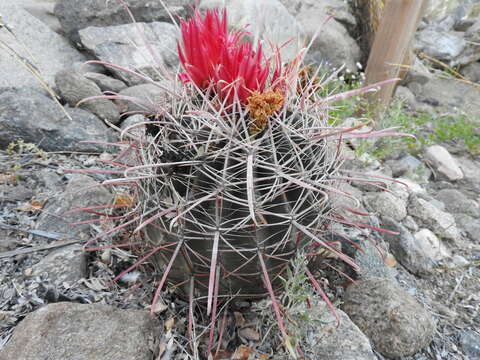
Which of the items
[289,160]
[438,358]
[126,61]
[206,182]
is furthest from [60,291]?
[126,61]

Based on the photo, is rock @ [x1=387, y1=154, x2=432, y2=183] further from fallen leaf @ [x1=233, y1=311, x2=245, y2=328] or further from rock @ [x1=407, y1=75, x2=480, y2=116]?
rock @ [x1=407, y1=75, x2=480, y2=116]

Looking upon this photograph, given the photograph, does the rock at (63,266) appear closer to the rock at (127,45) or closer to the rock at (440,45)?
the rock at (127,45)

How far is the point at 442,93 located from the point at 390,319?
4.74 meters

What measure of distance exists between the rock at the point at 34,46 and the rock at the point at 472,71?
18.3 feet

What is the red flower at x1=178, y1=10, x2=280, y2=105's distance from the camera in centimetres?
97

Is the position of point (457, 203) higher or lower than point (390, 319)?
lower

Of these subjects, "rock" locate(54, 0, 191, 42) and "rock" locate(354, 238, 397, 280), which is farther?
"rock" locate(54, 0, 191, 42)

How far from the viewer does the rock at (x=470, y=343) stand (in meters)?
1.39

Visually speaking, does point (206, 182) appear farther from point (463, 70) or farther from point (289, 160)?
point (463, 70)

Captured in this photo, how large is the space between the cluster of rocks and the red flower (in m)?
0.14

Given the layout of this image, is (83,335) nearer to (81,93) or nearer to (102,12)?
(81,93)

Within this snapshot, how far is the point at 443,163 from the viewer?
295 cm

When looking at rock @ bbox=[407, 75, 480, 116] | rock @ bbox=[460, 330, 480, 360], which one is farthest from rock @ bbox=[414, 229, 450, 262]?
rock @ bbox=[407, 75, 480, 116]

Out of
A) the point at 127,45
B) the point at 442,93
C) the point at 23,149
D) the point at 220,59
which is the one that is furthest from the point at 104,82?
the point at 442,93
